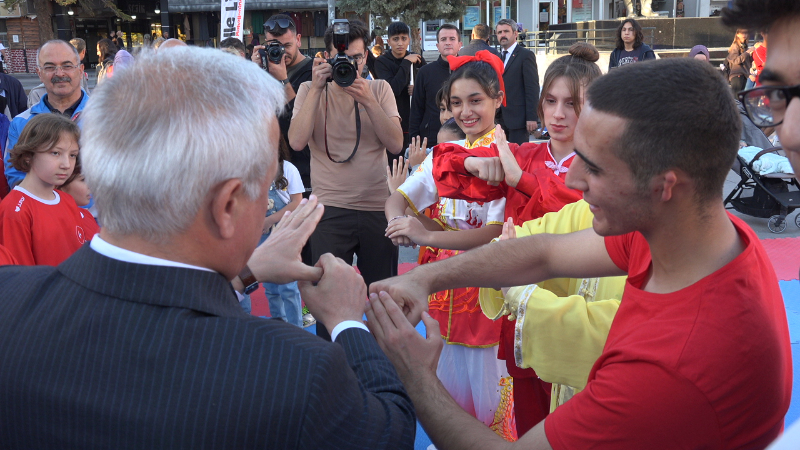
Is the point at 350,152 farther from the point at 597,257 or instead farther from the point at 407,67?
the point at 407,67

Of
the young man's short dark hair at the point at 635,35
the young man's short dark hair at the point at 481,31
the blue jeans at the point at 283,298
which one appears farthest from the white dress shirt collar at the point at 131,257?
the young man's short dark hair at the point at 635,35

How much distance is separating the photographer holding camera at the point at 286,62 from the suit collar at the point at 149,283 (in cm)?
351

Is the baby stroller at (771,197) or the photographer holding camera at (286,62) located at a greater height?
the photographer holding camera at (286,62)

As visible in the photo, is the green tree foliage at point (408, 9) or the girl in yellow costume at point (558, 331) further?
the green tree foliage at point (408, 9)

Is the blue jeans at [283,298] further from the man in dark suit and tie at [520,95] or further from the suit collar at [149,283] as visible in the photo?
the man in dark suit and tie at [520,95]

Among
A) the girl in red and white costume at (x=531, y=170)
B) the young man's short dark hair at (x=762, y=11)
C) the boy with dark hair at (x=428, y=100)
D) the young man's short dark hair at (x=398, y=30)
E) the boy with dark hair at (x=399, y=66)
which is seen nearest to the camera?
the young man's short dark hair at (x=762, y=11)

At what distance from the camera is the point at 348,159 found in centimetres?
376

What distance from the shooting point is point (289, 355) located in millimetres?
1038

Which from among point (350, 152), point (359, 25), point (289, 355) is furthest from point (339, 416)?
point (359, 25)

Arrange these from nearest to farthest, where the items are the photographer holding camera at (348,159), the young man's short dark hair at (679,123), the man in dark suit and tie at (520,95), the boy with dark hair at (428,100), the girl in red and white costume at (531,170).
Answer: the young man's short dark hair at (679,123) → the girl in red and white costume at (531,170) → the photographer holding camera at (348,159) → the boy with dark hair at (428,100) → the man in dark suit and tie at (520,95)

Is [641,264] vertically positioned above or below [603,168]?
below

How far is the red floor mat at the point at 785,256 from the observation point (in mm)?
5016

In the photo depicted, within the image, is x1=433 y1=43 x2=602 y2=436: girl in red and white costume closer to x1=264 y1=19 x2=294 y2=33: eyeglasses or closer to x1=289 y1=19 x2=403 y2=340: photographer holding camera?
x1=289 y1=19 x2=403 y2=340: photographer holding camera

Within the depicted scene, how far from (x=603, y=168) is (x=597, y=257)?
1.49 ft
